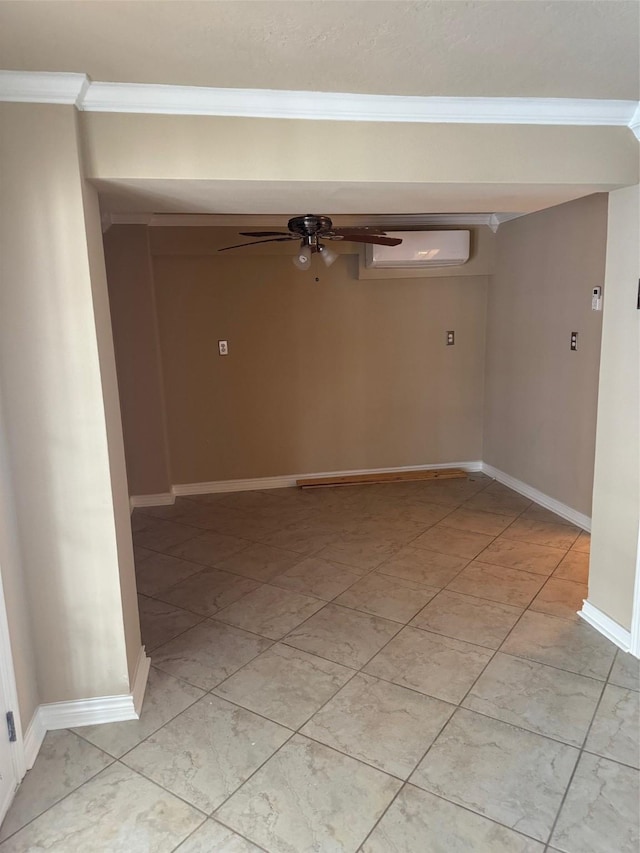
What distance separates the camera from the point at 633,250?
2430 millimetres

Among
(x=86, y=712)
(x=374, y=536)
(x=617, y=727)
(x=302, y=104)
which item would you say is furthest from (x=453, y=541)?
(x=302, y=104)

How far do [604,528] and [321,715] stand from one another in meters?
1.61

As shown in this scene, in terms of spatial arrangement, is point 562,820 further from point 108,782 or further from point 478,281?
point 478,281

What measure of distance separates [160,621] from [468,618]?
64.3 inches

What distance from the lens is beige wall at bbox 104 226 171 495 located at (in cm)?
440

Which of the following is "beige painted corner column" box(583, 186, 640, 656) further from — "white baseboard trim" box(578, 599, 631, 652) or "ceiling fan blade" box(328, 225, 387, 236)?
"ceiling fan blade" box(328, 225, 387, 236)

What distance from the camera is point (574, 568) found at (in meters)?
3.39

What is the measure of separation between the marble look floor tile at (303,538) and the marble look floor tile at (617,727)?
1981 millimetres

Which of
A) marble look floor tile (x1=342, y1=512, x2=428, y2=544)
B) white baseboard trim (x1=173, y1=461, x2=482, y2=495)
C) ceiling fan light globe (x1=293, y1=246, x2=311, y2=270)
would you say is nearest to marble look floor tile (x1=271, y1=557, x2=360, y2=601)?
marble look floor tile (x1=342, y1=512, x2=428, y2=544)

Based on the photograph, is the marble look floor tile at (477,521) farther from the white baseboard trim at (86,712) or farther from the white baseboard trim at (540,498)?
the white baseboard trim at (86,712)

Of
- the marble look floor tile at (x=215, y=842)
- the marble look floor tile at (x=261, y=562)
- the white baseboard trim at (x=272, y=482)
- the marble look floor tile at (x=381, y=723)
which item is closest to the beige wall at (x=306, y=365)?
the white baseboard trim at (x=272, y=482)

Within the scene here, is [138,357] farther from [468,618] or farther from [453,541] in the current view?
[468,618]

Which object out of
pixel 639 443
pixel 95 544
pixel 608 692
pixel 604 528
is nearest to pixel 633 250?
pixel 639 443

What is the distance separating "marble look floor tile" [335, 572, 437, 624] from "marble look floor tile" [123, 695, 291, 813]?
978 millimetres
